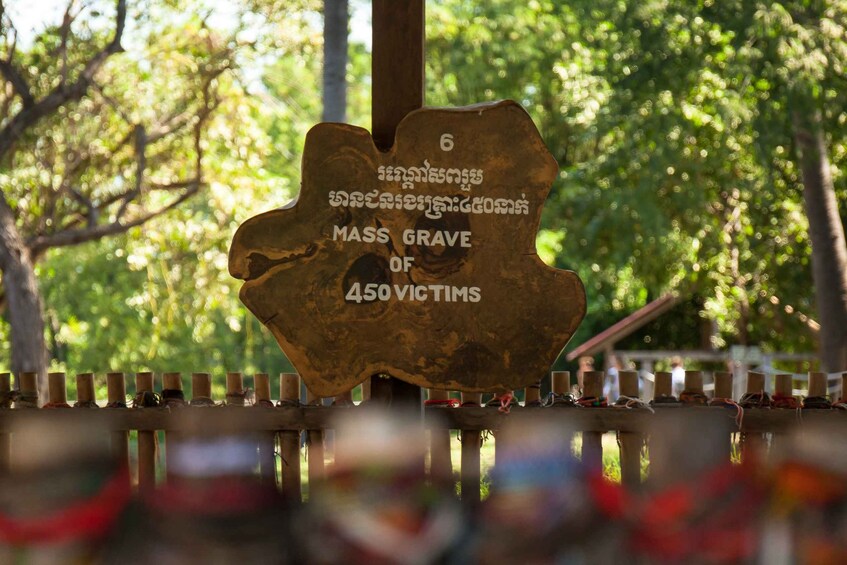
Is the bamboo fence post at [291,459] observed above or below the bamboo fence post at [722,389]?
below

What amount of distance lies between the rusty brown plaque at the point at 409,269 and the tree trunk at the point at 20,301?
32.9 feet

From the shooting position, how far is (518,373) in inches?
177

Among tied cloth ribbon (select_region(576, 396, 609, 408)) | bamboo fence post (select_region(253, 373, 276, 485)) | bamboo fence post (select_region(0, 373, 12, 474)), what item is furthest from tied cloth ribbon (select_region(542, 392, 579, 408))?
bamboo fence post (select_region(0, 373, 12, 474))

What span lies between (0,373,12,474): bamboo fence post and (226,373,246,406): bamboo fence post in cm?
99

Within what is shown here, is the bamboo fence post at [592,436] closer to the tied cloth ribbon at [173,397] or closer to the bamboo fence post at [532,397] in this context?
the bamboo fence post at [532,397]

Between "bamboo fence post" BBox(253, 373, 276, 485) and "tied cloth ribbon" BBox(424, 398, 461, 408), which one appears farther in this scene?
"tied cloth ribbon" BBox(424, 398, 461, 408)

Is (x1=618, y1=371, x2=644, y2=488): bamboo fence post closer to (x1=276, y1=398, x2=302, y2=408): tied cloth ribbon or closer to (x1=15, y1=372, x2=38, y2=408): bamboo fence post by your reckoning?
(x1=276, y1=398, x2=302, y2=408): tied cloth ribbon

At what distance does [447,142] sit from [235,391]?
1.55 m

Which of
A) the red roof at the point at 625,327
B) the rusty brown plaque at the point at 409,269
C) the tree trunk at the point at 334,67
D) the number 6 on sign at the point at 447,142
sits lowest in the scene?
the red roof at the point at 625,327

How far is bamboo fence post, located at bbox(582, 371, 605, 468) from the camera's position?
4496 mm

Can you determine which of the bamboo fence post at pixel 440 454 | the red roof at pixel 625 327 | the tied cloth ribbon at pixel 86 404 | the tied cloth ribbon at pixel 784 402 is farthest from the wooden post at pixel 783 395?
the red roof at pixel 625 327

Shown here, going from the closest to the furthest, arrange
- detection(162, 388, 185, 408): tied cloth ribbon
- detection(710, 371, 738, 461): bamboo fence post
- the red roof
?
detection(710, 371, 738, 461): bamboo fence post, detection(162, 388, 185, 408): tied cloth ribbon, the red roof

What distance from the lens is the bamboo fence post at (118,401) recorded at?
4.72 metres

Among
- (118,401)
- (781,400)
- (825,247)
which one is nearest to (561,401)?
(781,400)
